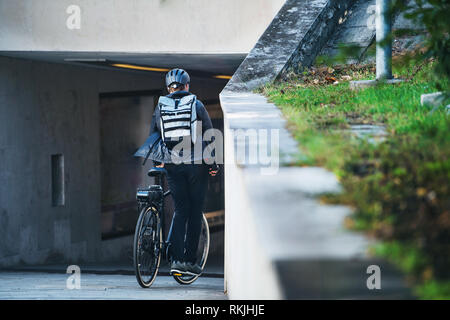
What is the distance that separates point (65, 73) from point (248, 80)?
5746 millimetres

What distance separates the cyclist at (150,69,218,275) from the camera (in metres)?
5.96

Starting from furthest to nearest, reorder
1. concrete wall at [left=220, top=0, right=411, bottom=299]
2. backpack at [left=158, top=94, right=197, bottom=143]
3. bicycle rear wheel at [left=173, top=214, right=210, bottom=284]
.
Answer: bicycle rear wheel at [left=173, top=214, right=210, bottom=284] < backpack at [left=158, top=94, right=197, bottom=143] < concrete wall at [left=220, top=0, right=411, bottom=299]

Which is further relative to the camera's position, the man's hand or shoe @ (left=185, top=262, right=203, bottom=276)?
shoe @ (left=185, top=262, right=203, bottom=276)

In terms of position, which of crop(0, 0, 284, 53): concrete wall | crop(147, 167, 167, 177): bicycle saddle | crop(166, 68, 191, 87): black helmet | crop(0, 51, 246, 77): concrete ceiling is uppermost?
crop(0, 0, 284, 53): concrete wall

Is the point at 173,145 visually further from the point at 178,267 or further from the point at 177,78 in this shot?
the point at 178,267

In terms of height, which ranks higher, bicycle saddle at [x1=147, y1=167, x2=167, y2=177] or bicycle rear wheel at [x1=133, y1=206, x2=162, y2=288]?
bicycle saddle at [x1=147, y1=167, x2=167, y2=177]

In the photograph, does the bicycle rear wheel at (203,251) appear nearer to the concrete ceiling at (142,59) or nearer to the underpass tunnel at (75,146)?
the concrete ceiling at (142,59)

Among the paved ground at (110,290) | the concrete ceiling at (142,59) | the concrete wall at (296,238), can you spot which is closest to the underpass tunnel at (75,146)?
the concrete ceiling at (142,59)

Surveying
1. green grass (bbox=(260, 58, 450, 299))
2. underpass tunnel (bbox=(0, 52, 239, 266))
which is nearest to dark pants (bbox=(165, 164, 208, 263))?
green grass (bbox=(260, 58, 450, 299))

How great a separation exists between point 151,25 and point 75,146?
3.67 metres

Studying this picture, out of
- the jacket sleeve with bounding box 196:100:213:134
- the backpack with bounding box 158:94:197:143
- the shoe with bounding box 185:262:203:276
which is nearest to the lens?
the backpack with bounding box 158:94:197:143

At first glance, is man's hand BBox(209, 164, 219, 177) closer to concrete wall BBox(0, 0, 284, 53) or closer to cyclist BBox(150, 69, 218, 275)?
cyclist BBox(150, 69, 218, 275)

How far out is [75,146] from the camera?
12.8 metres

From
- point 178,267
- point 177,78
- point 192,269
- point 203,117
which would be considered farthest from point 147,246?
point 177,78
